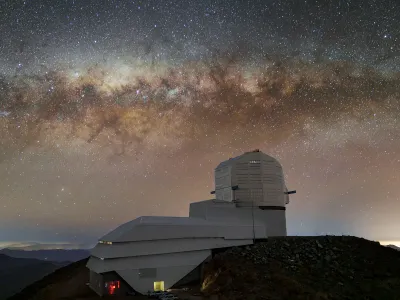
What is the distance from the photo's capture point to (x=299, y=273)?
25.9 metres

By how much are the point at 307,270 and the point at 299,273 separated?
1.06 metres

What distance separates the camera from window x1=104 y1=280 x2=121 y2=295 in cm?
2561

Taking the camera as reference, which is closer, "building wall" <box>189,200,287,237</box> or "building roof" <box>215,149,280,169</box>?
"building wall" <box>189,200,287,237</box>

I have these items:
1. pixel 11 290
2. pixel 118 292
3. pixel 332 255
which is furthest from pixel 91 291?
pixel 11 290

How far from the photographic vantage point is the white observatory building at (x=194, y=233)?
2636 cm

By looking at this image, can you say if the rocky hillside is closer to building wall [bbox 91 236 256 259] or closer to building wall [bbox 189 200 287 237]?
building wall [bbox 91 236 256 259]

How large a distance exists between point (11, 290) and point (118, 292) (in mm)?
207371

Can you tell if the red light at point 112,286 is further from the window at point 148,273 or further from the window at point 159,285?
the window at point 159,285

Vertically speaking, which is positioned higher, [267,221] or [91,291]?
[267,221]

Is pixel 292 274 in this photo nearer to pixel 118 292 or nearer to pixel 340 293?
pixel 340 293

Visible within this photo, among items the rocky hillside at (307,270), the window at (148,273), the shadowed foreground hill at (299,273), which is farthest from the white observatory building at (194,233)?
the rocky hillside at (307,270)

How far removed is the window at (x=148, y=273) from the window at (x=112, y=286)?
190 cm

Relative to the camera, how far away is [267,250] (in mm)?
30141

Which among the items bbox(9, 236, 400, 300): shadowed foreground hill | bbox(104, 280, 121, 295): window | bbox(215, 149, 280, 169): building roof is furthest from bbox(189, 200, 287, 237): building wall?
bbox(104, 280, 121, 295): window
